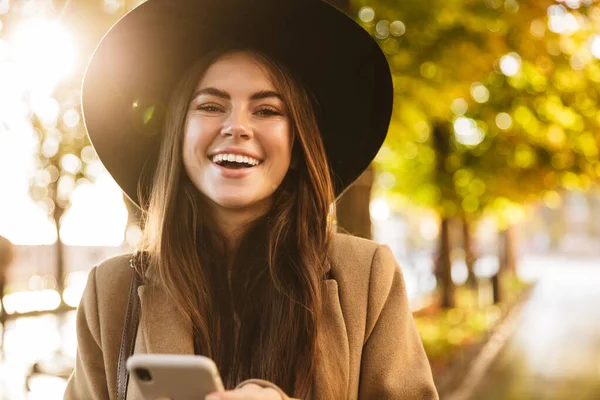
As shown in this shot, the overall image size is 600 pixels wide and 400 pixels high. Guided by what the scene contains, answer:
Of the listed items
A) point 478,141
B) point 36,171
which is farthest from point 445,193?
point 36,171

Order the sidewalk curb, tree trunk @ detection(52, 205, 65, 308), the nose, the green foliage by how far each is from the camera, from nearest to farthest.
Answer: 1. the nose
2. the green foliage
3. the sidewalk curb
4. tree trunk @ detection(52, 205, 65, 308)

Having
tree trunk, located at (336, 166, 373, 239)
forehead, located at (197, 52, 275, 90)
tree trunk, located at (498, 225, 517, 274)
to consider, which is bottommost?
tree trunk, located at (498, 225, 517, 274)

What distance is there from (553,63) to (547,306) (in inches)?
625

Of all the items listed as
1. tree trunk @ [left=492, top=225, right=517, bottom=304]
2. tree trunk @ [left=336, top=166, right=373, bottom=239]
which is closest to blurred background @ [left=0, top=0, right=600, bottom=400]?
tree trunk @ [left=336, top=166, right=373, bottom=239]

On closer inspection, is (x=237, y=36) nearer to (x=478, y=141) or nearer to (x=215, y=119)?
(x=215, y=119)

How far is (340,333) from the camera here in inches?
86.7

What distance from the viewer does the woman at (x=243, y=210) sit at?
2.15 m

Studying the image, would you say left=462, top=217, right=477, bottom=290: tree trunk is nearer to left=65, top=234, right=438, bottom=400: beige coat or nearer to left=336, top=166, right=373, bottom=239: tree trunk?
left=336, top=166, right=373, bottom=239: tree trunk

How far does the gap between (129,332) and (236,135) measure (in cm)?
65

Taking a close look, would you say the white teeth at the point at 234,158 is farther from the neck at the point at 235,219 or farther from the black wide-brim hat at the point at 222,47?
the black wide-brim hat at the point at 222,47

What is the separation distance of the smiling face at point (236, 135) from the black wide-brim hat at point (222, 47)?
0.46 feet

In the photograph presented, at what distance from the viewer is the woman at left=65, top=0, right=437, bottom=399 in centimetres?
215

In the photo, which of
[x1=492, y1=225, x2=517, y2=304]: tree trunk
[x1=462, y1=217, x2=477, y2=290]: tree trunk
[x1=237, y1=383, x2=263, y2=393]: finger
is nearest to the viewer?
[x1=237, y1=383, x2=263, y2=393]: finger

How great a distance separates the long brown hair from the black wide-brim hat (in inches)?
3.2
